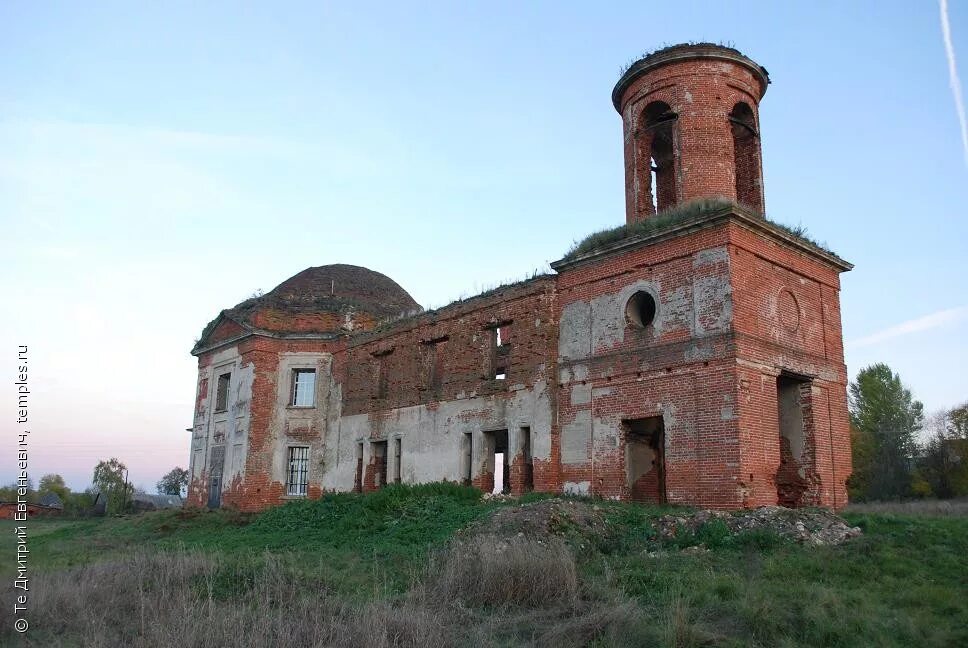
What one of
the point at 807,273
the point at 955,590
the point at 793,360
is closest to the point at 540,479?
the point at 793,360

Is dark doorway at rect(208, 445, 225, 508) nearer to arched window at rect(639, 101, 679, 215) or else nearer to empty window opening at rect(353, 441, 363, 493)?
empty window opening at rect(353, 441, 363, 493)

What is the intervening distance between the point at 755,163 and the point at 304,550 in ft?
41.9

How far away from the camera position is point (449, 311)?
1953 cm

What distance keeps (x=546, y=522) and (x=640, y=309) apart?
5556 millimetres

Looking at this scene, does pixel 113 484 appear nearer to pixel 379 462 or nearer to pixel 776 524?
pixel 379 462

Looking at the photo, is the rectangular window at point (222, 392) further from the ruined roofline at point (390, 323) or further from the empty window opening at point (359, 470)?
the empty window opening at point (359, 470)

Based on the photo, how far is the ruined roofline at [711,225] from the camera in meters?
13.8

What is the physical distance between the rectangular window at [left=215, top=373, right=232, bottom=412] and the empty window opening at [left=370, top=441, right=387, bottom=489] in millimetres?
6376

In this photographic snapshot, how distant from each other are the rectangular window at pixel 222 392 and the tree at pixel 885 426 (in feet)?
89.8

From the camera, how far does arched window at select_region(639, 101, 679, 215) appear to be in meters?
16.7

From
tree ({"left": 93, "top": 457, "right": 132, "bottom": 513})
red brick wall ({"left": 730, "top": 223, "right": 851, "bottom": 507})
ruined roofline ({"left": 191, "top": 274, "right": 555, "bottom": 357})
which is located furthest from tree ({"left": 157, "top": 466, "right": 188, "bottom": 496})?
red brick wall ({"left": 730, "top": 223, "right": 851, "bottom": 507})

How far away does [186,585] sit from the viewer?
8.48 meters

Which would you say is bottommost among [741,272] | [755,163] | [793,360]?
[793,360]

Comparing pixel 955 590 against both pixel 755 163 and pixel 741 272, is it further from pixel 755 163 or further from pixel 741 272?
pixel 755 163
